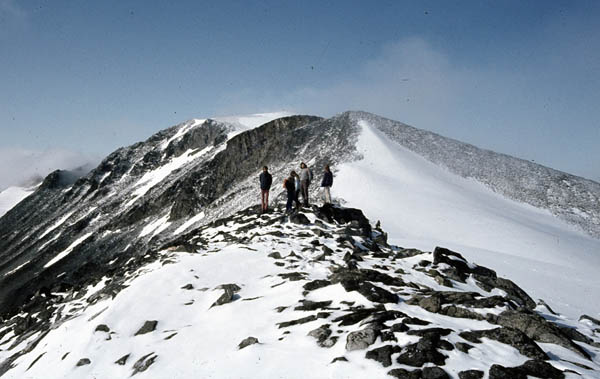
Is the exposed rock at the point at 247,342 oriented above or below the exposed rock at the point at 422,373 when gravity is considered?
below

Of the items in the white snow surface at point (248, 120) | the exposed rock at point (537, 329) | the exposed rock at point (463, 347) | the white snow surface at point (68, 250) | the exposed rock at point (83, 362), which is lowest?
the white snow surface at point (68, 250)

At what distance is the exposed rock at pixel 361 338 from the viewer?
709cm

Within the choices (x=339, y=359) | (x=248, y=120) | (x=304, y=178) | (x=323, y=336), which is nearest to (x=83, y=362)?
(x=323, y=336)

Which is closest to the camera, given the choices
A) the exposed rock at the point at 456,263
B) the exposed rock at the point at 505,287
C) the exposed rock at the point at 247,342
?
the exposed rock at the point at 247,342

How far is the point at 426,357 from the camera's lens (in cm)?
640

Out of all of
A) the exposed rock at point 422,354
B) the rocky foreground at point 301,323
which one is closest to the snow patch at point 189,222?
the rocky foreground at point 301,323

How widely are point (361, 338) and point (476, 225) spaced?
21632 millimetres

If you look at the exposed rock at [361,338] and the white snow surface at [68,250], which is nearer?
the exposed rock at [361,338]

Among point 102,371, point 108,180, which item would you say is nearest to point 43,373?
point 102,371

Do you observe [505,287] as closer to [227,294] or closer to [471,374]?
[471,374]

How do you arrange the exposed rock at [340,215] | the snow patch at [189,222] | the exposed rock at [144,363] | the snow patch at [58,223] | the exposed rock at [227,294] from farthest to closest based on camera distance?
1. the snow patch at [58,223]
2. the snow patch at [189,222]
3. the exposed rock at [340,215]
4. the exposed rock at [227,294]
5. the exposed rock at [144,363]

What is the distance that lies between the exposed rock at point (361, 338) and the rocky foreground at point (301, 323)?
2 centimetres

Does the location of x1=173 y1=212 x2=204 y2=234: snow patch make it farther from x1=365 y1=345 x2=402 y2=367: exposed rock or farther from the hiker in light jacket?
x1=365 y1=345 x2=402 y2=367: exposed rock

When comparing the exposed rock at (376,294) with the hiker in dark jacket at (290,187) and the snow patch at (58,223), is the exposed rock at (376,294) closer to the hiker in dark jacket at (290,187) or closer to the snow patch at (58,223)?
the hiker in dark jacket at (290,187)
